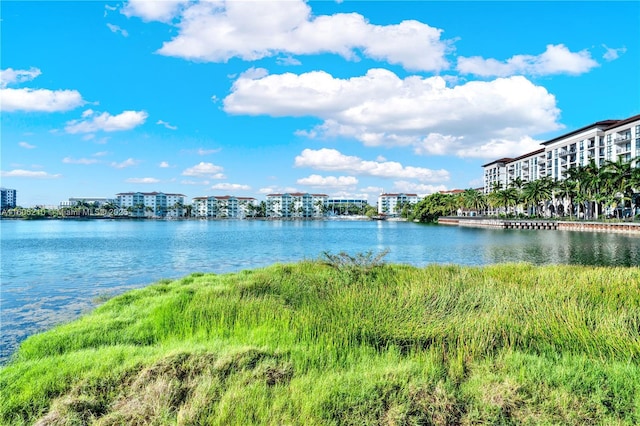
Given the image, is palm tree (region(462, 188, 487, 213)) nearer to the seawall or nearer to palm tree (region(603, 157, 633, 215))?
the seawall

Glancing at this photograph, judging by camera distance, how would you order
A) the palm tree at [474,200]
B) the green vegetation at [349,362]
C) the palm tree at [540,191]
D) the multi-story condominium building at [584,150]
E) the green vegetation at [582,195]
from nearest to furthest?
the green vegetation at [349,362] < the green vegetation at [582,195] < the multi-story condominium building at [584,150] < the palm tree at [540,191] < the palm tree at [474,200]

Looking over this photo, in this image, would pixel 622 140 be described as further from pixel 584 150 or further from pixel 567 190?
pixel 567 190

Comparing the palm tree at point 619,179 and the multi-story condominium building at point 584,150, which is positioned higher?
the multi-story condominium building at point 584,150

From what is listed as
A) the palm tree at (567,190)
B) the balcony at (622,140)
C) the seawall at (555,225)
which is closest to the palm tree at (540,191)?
the palm tree at (567,190)

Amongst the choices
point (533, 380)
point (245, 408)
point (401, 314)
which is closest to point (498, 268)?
point (401, 314)

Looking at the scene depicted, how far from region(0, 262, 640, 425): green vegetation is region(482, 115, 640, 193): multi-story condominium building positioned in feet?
216

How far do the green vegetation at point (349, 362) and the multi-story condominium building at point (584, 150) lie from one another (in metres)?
65.8

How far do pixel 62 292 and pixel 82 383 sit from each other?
1259 cm

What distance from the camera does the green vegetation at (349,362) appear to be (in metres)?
4.61

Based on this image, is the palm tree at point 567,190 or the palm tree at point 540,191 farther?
the palm tree at point 540,191

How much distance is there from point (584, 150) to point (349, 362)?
91588 millimetres

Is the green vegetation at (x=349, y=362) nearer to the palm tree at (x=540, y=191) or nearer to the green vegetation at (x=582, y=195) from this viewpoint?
the green vegetation at (x=582, y=195)

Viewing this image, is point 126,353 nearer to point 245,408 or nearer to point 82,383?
point 82,383

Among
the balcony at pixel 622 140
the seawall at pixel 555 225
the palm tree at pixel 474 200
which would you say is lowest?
the seawall at pixel 555 225
